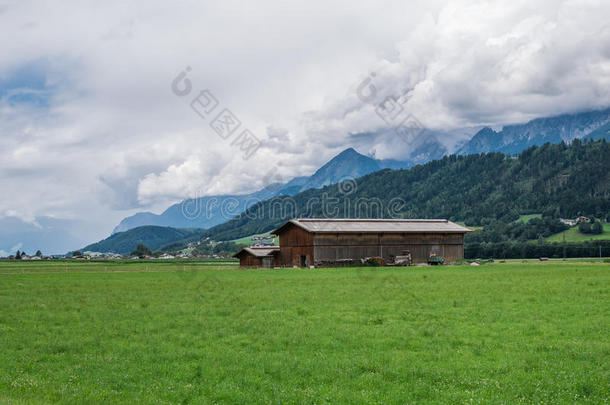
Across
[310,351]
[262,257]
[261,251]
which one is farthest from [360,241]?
[310,351]

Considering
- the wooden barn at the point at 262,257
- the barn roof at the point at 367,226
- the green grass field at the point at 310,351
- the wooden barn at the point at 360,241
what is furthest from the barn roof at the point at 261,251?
the green grass field at the point at 310,351

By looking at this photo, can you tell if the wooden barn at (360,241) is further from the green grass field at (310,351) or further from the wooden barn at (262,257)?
the green grass field at (310,351)

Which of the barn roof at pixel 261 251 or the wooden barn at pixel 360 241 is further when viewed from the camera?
the barn roof at pixel 261 251

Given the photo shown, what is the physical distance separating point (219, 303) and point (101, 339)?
31.0 feet

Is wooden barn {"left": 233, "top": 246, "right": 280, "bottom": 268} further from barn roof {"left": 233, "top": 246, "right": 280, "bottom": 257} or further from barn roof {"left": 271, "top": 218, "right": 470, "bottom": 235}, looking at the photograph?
barn roof {"left": 271, "top": 218, "right": 470, "bottom": 235}

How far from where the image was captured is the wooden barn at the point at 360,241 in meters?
75.6

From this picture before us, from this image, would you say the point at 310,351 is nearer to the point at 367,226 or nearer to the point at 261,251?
the point at 367,226

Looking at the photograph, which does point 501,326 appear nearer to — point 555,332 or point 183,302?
point 555,332

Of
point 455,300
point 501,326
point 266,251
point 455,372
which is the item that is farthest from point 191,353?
point 266,251

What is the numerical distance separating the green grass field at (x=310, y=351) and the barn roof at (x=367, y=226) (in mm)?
49461

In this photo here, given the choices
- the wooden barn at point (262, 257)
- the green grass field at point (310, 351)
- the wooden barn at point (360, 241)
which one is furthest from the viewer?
the wooden barn at point (262, 257)

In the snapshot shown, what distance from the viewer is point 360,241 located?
77.9 m

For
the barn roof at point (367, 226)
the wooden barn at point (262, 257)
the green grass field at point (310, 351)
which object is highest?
the barn roof at point (367, 226)

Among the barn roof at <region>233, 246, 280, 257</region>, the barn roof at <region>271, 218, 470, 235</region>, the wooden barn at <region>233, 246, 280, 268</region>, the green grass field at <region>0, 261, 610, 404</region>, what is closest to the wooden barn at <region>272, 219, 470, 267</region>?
the barn roof at <region>271, 218, 470, 235</region>
